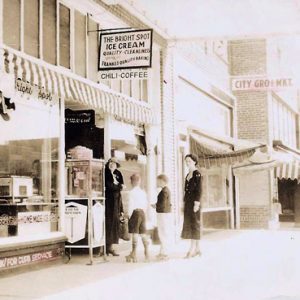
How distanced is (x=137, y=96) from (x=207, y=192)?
5.93 m

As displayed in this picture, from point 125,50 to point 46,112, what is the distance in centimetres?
173

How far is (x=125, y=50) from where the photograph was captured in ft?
34.1

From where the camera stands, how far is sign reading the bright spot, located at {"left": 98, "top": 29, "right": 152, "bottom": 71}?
402 inches

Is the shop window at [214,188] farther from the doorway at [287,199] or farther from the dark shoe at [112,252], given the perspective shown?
the dark shoe at [112,252]

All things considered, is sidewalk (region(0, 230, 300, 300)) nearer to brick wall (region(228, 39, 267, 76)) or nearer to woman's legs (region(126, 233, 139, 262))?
woman's legs (region(126, 233, 139, 262))

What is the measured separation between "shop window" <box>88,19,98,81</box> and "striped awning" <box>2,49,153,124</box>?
0.24 meters

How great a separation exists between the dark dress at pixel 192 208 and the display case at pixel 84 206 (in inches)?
62.3

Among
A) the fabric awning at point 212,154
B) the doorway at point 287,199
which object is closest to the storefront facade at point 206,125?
the fabric awning at point 212,154

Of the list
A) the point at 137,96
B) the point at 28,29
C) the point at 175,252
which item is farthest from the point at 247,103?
the point at 28,29

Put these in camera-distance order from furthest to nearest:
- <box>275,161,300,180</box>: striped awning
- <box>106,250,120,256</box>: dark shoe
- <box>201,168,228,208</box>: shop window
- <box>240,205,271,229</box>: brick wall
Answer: <box>240,205,271,229</box>: brick wall → <box>275,161,300,180</box>: striped awning → <box>201,168,228,208</box>: shop window → <box>106,250,120,256</box>: dark shoe

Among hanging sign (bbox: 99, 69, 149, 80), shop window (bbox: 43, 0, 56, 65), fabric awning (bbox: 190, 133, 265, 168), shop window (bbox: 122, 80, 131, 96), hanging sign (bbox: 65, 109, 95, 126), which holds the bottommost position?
fabric awning (bbox: 190, 133, 265, 168)

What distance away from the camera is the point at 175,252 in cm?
1231

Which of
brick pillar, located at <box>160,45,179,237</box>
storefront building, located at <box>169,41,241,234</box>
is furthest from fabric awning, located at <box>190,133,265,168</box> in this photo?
brick pillar, located at <box>160,45,179,237</box>

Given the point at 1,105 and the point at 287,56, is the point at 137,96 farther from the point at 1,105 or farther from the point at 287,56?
the point at 287,56
